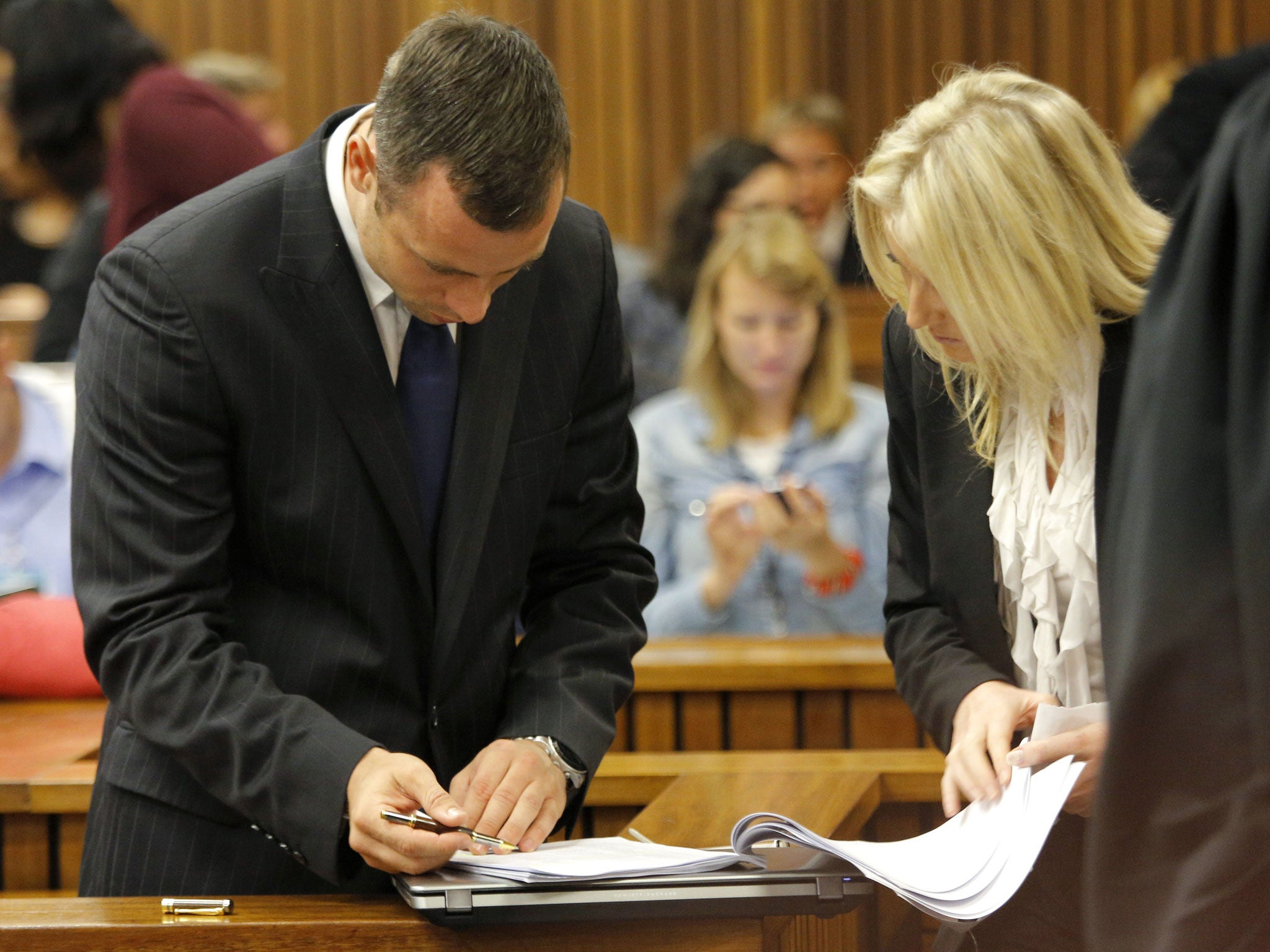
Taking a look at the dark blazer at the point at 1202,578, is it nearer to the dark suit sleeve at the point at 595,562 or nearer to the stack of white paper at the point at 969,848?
the stack of white paper at the point at 969,848

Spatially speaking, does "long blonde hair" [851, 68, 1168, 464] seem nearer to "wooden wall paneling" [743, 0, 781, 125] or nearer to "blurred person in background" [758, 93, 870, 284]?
"blurred person in background" [758, 93, 870, 284]

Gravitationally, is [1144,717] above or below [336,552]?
above

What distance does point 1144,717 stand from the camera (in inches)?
32.3

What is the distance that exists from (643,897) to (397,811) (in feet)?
0.75

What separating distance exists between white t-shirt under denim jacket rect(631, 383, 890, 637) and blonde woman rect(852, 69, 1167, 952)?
1.51m

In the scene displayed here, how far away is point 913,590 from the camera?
1.64 m

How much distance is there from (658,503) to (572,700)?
5.53 feet

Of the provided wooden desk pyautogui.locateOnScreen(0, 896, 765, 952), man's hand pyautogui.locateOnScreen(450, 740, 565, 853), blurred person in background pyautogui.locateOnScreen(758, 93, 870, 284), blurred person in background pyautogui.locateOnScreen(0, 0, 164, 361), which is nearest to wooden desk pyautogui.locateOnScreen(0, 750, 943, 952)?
wooden desk pyautogui.locateOnScreen(0, 896, 765, 952)

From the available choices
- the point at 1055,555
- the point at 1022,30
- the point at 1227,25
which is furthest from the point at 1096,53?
the point at 1055,555

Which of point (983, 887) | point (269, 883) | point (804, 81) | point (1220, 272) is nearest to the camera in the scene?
point (1220, 272)

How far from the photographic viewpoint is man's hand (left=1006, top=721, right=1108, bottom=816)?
53.4 inches

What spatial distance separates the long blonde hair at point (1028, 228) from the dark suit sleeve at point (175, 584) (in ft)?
2.33

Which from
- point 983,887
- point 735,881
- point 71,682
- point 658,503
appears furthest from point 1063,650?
point 658,503

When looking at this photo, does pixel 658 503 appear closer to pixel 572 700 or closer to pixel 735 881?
pixel 572 700
